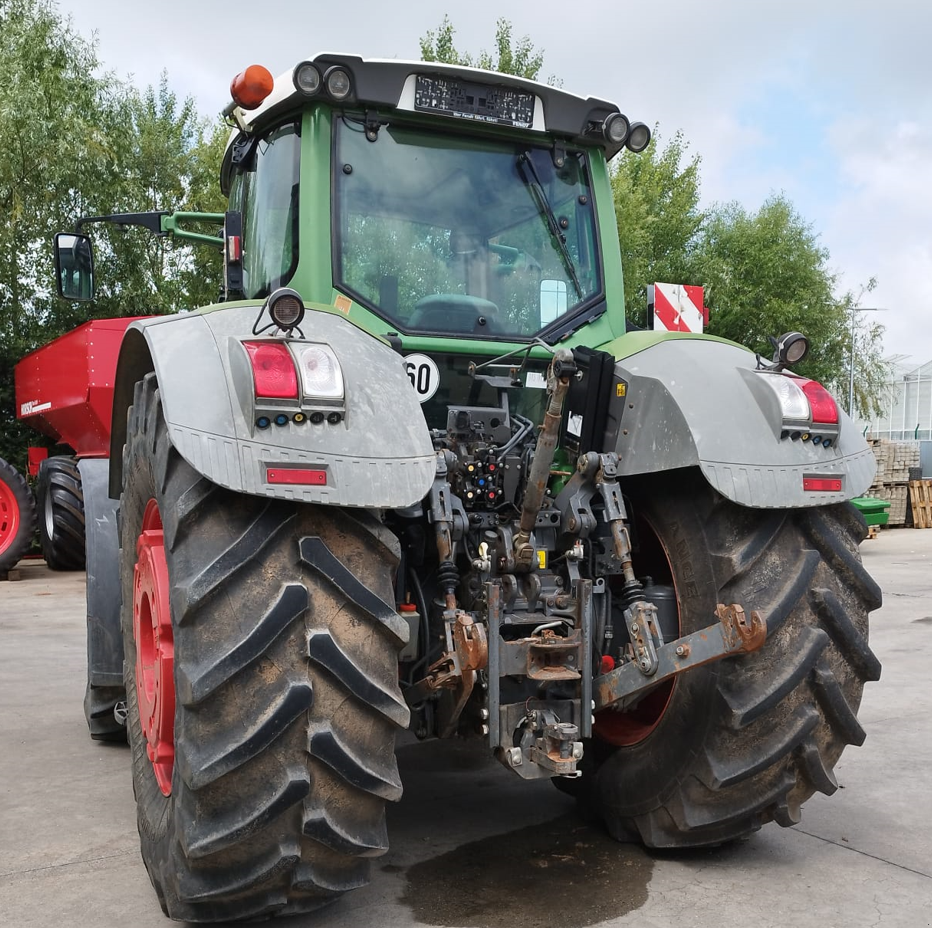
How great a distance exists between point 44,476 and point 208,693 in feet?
36.2

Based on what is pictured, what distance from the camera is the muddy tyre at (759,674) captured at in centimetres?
328

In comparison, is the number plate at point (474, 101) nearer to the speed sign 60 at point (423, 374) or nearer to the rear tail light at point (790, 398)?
the speed sign 60 at point (423, 374)

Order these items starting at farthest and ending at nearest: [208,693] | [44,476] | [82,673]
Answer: [44,476] → [82,673] → [208,693]

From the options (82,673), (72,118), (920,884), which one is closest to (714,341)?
(920,884)

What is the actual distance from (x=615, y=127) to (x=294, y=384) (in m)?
2.07

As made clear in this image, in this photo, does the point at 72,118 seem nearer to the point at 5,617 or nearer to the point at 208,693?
the point at 5,617

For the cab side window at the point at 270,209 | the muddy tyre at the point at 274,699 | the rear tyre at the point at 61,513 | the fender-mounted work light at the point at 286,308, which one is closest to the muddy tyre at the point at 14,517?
the rear tyre at the point at 61,513

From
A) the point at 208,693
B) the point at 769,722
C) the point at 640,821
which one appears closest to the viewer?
the point at 208,693

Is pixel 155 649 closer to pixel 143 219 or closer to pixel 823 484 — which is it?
pixel 823 484

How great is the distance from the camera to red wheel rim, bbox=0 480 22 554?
12102 millimetres

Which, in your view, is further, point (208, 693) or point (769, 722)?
point (769, 722)

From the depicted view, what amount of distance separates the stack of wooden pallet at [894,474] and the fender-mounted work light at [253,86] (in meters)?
18.0

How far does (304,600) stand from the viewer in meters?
2.67

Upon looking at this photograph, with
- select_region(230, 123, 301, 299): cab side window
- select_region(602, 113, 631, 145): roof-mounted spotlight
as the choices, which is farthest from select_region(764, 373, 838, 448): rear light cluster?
select_region(230, 123, 301, 299): cab side window
